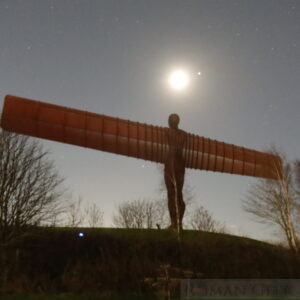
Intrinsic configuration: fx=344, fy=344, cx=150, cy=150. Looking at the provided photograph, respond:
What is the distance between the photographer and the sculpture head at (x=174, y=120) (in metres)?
19.7

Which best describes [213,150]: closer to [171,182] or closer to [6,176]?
[171,182]

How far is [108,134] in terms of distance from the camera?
17.8m

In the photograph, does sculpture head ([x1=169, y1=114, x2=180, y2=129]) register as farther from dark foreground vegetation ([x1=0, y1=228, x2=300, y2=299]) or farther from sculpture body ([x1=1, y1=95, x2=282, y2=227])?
dark foreground vegetation ([x1=0, y1=228, x2=300, y2=299])

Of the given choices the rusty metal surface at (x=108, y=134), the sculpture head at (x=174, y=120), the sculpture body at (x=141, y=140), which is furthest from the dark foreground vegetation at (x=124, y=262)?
the sculpture head at (x=174, y=120)

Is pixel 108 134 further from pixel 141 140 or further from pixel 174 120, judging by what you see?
pixel 174 120

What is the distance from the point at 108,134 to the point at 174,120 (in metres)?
4.18

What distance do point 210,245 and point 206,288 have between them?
208 inches

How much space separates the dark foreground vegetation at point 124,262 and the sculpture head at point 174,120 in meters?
6.01

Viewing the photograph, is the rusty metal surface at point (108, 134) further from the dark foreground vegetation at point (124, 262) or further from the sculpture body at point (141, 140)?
the dark foreground vegetation at point (124, 262)

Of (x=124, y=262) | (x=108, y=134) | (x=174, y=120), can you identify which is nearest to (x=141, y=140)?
(x=108, y=134)

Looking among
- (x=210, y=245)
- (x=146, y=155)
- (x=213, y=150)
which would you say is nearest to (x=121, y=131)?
(x=146, y=155)

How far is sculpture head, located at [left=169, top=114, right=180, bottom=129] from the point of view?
774 inches

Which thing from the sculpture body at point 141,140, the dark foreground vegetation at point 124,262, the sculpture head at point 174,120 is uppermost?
the sculpture head at point 174,120

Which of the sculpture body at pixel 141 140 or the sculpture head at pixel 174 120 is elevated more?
the sculpture head at pixel 174 120
